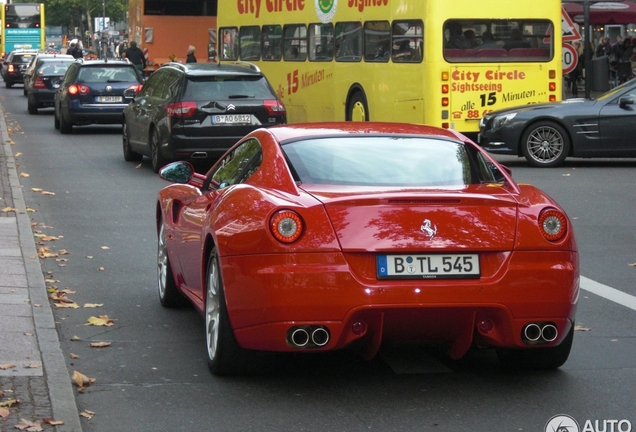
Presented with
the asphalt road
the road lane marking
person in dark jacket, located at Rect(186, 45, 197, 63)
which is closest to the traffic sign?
the asphalt road

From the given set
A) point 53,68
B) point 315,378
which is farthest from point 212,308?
point 53,68

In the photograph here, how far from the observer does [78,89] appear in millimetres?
27609

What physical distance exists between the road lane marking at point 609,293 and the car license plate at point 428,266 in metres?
3.01

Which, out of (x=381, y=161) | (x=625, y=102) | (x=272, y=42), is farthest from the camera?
(x=272, y=42)

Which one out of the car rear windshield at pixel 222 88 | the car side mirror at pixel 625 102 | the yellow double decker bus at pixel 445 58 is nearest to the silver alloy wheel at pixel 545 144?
the car side mirror at pixel 625 102

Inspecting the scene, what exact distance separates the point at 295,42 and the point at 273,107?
8509 mm

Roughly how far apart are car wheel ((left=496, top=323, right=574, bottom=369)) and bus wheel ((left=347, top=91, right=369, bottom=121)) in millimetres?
17030

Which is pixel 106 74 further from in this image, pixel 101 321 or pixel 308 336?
pixel 308 336

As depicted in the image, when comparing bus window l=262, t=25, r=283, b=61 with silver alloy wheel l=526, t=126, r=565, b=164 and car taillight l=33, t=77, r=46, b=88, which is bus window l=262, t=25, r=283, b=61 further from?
car taillight l=33, t=77, r=46, b=88

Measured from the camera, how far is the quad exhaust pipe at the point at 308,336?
6082 millimetres

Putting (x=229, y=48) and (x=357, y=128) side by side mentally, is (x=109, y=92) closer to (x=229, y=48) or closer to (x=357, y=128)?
(x=229, y=48)

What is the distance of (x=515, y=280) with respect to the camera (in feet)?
20.1

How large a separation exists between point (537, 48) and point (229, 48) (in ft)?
35.6

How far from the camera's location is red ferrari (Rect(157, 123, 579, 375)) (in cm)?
605
